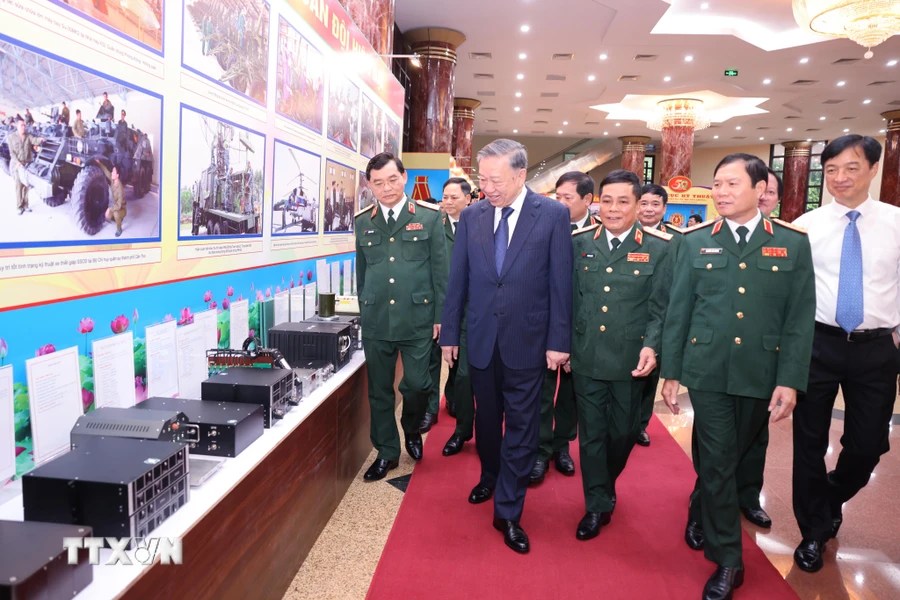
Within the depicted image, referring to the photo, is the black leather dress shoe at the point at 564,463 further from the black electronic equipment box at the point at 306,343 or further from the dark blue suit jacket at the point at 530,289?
the black electronic equipment box at the point at 306,343

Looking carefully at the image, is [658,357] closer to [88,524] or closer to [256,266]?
[256,266]

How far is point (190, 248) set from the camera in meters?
2.30

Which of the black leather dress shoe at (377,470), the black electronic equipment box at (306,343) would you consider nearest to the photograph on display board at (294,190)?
the black electronic equipment box at (306,343)

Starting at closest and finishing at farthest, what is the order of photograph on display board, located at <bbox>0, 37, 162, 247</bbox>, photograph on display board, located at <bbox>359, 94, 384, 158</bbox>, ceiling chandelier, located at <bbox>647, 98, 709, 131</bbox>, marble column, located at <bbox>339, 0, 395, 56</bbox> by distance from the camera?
photograph on display board, located at <bbox>0, 37, 162, 247</bbox> → photograph on display board, located at <bbox>359, 94, 384, 158</bbox> → marble column, located at <bbox>339, 0, 395, 56</bbox> → ceiling chandelier, located at <bbox>647, 98, 709, 131</bbox>

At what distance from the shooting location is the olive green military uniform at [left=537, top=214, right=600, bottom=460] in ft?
11.0

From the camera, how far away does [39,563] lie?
105 centimetres

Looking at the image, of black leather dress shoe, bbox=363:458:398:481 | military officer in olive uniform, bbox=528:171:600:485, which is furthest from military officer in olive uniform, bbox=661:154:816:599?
black leather dress shoe, bbox=363:458:398:481

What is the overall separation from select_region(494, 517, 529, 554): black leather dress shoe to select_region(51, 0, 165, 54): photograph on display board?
7.29 feet

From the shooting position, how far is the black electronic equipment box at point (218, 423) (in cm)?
186

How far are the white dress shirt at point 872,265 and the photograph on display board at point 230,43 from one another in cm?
255

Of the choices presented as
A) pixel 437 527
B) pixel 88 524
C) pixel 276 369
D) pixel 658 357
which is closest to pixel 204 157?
pixel 276 369

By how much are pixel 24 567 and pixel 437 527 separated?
1.89m

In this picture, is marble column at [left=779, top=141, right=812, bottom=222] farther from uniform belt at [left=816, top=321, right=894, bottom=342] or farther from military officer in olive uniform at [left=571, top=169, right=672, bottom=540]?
military officer in olive uniform at [left=571, top=169, right=672, bottom=540]

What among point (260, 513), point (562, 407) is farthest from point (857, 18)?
point (260, 513)
